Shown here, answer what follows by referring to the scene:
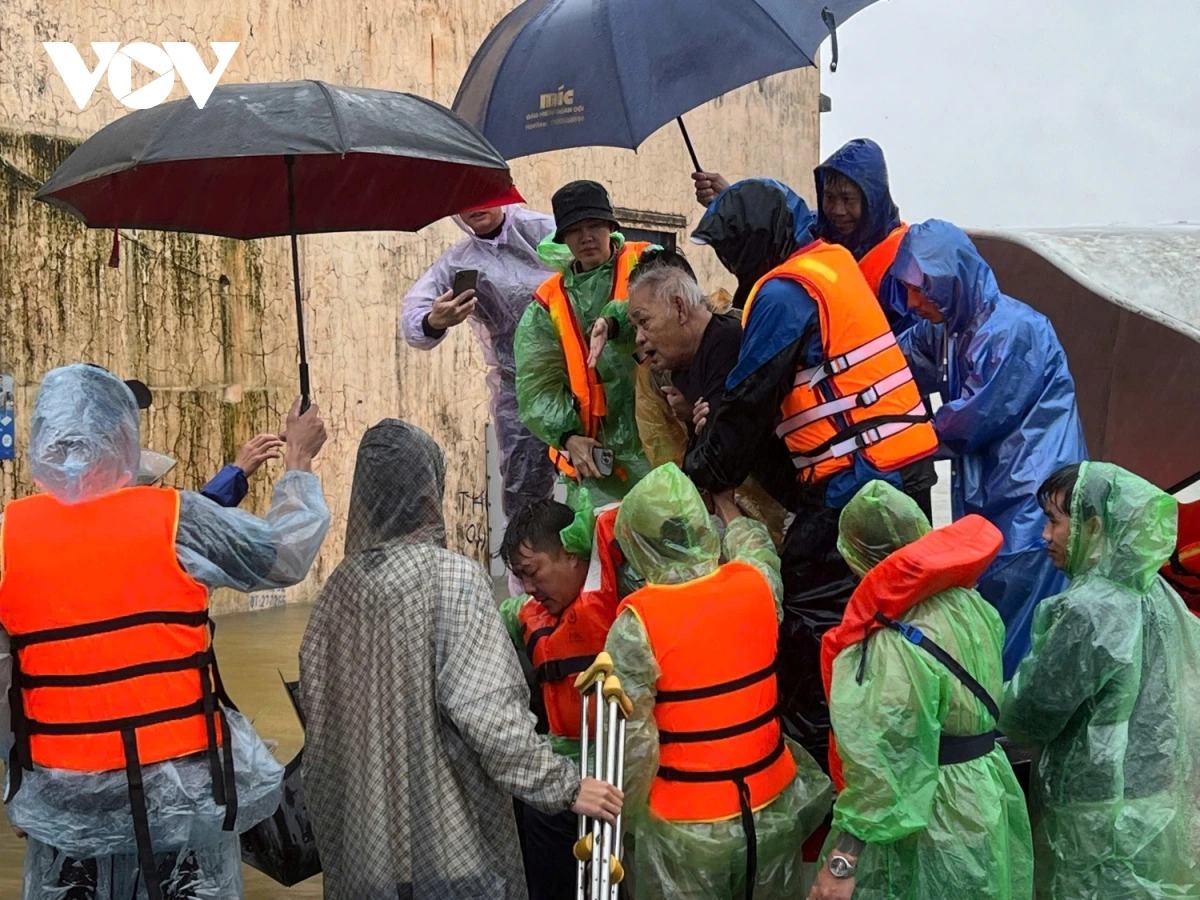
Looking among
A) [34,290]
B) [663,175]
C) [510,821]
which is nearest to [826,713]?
[510,821]

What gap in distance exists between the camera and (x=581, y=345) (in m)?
5.01

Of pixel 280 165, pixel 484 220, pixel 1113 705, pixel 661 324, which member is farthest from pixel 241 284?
pixel 1113 705

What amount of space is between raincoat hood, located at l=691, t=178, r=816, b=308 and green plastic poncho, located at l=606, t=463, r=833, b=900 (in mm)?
970

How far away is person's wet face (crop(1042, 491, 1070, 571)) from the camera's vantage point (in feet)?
11.6

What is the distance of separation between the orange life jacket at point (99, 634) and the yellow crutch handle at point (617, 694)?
912mm

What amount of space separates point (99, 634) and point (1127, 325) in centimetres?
464

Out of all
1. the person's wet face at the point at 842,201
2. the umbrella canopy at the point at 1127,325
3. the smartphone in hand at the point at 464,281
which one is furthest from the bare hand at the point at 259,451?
the umbrella canopy at the point at 1127,325

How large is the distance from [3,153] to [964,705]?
22.6 ft

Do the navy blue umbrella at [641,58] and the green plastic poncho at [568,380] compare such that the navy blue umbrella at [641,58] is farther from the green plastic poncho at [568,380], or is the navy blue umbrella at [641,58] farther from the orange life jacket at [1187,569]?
the orange life jacket at [1187,569]

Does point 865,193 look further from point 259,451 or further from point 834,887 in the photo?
point 834,887

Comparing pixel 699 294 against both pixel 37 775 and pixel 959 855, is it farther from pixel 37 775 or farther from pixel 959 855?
pixel 37 775

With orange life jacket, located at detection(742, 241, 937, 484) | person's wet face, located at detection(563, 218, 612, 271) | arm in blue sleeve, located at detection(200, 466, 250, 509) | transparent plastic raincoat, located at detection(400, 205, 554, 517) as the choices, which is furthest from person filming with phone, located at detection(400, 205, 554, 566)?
arm in blue sleeve, located at detection(200, 466, 250, 509)

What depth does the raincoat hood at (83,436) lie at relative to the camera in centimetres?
315

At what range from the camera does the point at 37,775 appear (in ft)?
10.3
